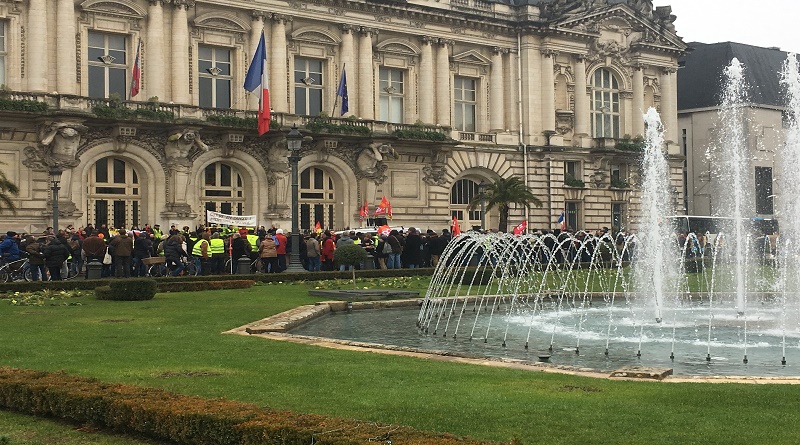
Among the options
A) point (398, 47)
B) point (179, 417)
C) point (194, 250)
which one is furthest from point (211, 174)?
point (179, 417)

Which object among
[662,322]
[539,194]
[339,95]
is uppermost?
[339,95]

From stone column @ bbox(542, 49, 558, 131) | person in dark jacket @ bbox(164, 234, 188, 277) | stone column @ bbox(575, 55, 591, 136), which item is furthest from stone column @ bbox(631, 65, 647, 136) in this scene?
person in dark jacket @ bbox(164, 234, 188, 277)

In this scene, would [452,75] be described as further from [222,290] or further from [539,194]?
[222,290]

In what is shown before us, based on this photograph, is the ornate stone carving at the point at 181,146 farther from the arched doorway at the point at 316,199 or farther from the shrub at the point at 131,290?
the shrub at the point at 131,290

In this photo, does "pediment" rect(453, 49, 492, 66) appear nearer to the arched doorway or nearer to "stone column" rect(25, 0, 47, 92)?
the arched doorway

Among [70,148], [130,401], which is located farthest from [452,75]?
[130,401]

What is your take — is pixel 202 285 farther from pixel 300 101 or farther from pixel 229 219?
pixel 300 101

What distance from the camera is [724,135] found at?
76438 millimetres

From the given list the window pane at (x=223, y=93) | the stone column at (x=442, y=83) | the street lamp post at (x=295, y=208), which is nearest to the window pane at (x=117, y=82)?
the window pane at (x=223, y=93)

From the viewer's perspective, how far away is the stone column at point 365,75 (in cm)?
5619

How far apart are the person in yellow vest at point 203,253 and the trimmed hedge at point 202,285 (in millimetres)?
4813

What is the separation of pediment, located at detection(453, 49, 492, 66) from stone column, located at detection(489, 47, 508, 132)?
0.53 meters

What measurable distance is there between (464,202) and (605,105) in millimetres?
12366

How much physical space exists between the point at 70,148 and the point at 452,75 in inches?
913
